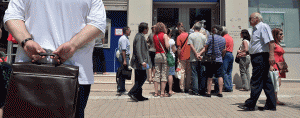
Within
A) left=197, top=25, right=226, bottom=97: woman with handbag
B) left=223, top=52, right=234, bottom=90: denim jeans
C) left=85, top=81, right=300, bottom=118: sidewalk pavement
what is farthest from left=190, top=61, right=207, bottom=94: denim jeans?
left=223, top=52, right=234, bottom=90: denim jeans

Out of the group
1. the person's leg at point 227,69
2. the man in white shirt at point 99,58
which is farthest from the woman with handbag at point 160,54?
the man in white shirt at point 99,58

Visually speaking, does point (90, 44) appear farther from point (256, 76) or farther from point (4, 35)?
point (4, 35)

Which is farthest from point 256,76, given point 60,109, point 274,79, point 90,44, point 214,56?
point 60,109

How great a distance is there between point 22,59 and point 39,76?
0.29 meters

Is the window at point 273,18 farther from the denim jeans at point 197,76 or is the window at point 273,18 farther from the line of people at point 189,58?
the denim jeans at point 197,76

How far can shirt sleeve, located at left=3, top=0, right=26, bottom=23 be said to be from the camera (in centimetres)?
180

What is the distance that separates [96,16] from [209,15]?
9.41 metres

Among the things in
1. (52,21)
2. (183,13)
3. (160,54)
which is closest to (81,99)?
(52,21)

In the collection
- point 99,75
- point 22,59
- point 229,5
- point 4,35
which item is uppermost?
point 229,5

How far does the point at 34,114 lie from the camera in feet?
5.16

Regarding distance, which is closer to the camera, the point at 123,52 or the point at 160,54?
the point at 160,54

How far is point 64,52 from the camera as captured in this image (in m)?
1.72

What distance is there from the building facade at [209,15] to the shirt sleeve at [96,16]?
25.1 ft

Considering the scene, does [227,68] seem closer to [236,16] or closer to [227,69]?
[227,69]
